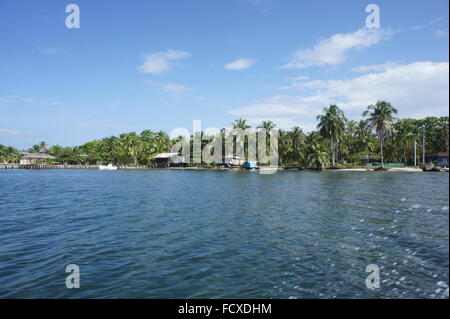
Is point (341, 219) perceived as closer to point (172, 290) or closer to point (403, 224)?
point (403, 224)

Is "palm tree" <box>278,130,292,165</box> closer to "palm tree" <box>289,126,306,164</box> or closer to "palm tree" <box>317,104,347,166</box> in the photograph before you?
"palm tree" <box>289,126,306,164</box>

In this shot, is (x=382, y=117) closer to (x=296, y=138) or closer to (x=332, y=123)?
(x=332, y=123)

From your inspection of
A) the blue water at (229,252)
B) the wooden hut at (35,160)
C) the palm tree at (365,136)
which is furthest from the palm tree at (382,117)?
the wooden hut at (35,160)

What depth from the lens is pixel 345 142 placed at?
3578 inches

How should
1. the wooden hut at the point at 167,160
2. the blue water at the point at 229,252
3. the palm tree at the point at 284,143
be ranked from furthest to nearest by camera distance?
the wooden hut at the point at 167,160
the palm tree at the point at 284,143
the blue water at the point at 229,252

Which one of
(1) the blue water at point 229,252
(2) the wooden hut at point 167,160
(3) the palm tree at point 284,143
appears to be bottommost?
(1) the blue water at point 229,252

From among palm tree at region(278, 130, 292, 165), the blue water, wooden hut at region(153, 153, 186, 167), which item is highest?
palm tree at region(278, 130, 292, 165)

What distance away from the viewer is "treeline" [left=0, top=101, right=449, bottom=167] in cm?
7388

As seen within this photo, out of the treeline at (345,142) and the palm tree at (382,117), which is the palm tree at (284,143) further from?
the palm tree at (382,117)

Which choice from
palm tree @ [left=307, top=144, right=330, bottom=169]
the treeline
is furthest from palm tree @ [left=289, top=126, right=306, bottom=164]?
palm tree @ [left=307, top=144, right=330, bottom=169]

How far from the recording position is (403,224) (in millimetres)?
13914

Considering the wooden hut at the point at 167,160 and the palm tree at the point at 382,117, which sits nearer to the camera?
the palm tree at the point at 382,117

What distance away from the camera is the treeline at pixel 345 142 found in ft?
242
